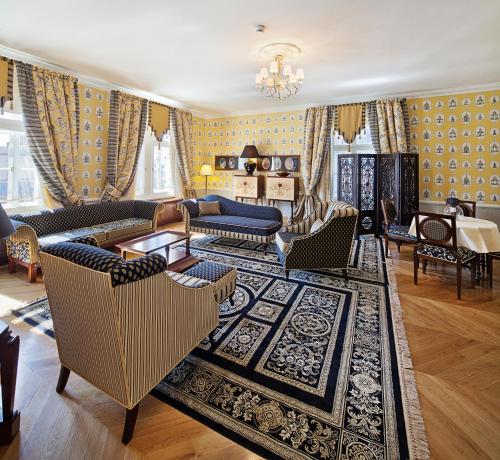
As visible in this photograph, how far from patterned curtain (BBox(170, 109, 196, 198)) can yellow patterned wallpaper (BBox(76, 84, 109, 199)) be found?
5.75 feet

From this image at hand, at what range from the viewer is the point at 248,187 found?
7.04m

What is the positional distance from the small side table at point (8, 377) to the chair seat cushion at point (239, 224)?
3.59 metres

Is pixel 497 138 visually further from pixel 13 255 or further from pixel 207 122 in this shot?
pixel 13 255

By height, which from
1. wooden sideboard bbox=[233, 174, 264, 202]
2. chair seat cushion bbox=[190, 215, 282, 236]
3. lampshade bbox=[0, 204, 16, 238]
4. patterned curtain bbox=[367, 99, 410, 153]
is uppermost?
patterned curtain bbox=[367, 99, 410, 153]

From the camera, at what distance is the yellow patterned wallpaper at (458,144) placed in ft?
17.0

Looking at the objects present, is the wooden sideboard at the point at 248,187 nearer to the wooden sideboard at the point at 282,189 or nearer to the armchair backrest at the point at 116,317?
the wooden sideboard at the point at 282,189

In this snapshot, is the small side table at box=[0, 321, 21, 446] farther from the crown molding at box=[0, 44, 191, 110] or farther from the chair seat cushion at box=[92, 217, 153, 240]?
the crown molding at box=[0, 44, 191, 110]

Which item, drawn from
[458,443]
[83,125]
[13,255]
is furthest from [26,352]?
[83,125]

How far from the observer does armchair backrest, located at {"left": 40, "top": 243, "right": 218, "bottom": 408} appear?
1.34 m

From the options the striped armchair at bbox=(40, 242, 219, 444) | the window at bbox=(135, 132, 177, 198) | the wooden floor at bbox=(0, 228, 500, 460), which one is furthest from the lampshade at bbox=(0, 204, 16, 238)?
the window at bbox=(135, 132, 177, 198)

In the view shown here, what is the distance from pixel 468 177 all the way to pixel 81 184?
6.89 meters

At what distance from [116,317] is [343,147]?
6.16m

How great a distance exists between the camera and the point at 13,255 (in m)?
3.69

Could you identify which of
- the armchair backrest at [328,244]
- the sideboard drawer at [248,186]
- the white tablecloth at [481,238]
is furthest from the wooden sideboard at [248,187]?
the white tablecloth at [481,238]
